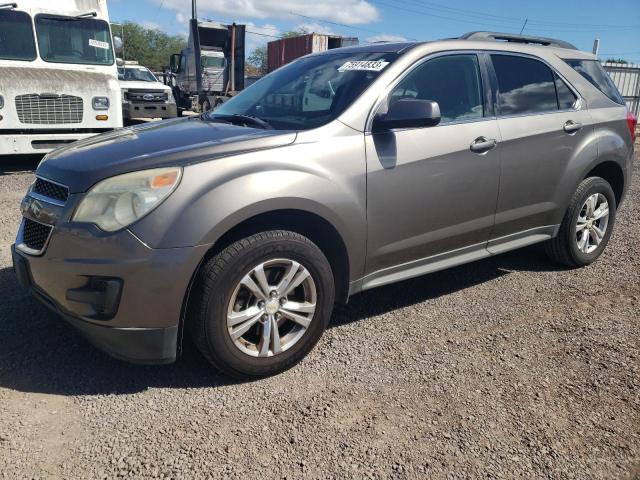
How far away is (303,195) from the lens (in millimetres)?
2807

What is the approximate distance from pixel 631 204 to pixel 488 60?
455cm

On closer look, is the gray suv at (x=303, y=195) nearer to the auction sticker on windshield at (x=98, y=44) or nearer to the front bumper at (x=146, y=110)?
the auction sticker on windshield at (x=98, y=44)

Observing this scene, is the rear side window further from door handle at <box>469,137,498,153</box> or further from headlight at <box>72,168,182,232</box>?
headlight at <box>72,168,182,232</box>

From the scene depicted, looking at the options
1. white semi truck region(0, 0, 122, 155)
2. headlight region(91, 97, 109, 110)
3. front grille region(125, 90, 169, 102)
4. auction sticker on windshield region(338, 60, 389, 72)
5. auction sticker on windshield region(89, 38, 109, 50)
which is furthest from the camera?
front grille region(125, 90, 169, 102)

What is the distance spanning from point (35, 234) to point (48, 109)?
643 centimetres

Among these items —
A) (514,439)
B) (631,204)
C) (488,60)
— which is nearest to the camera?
(514,439)

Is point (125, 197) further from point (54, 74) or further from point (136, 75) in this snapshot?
point (136, 75)

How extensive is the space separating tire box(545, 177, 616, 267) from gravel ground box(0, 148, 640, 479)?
2.23 ft

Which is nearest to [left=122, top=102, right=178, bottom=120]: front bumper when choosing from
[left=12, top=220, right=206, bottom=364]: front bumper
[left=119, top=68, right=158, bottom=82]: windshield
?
[left=119, top=68, right=158, bottom=82]: windshield

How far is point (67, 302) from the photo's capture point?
2.61 m

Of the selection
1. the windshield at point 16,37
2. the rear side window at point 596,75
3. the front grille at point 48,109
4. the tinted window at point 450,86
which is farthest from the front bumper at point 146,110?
the tinted window at point 450,86

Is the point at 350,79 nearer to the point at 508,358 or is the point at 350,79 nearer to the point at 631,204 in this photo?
the point at 508,358

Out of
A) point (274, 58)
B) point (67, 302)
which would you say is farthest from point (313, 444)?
point (274, 58)

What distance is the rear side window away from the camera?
4.42 metres
